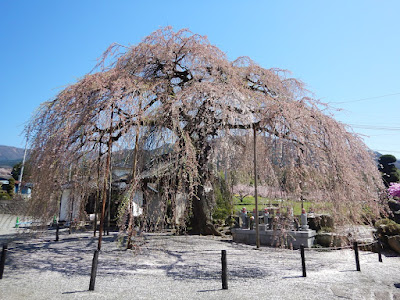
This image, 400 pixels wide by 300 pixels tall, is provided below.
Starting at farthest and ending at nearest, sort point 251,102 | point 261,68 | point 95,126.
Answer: point 261,68, point 251,102, point 95,126

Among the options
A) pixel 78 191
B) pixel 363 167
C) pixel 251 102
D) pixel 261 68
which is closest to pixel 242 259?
pixel 363 167

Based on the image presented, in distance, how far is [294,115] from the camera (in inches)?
260

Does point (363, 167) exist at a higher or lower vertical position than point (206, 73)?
lower

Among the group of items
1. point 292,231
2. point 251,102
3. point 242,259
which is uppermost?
point 251,102

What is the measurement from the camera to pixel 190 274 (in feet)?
19.1

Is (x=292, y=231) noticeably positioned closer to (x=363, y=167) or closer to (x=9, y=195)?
(x=363, y=167)

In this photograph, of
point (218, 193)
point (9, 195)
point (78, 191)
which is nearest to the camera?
point (78, 191)

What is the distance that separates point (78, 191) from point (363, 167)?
9.02 meters

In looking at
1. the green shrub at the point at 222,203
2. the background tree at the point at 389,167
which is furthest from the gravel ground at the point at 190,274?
the background tree at the point at 389,167

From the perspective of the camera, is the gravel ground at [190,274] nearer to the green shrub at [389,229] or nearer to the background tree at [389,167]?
the green shrub at [389,229]

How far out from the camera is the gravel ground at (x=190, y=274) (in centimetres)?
459

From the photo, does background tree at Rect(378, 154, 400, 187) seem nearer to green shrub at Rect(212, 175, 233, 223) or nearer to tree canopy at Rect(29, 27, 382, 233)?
green shrub at Rect(212, 175, 233, 223)

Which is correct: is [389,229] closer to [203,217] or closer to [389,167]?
[203,217]

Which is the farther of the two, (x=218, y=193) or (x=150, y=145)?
(x=218, y=193)
